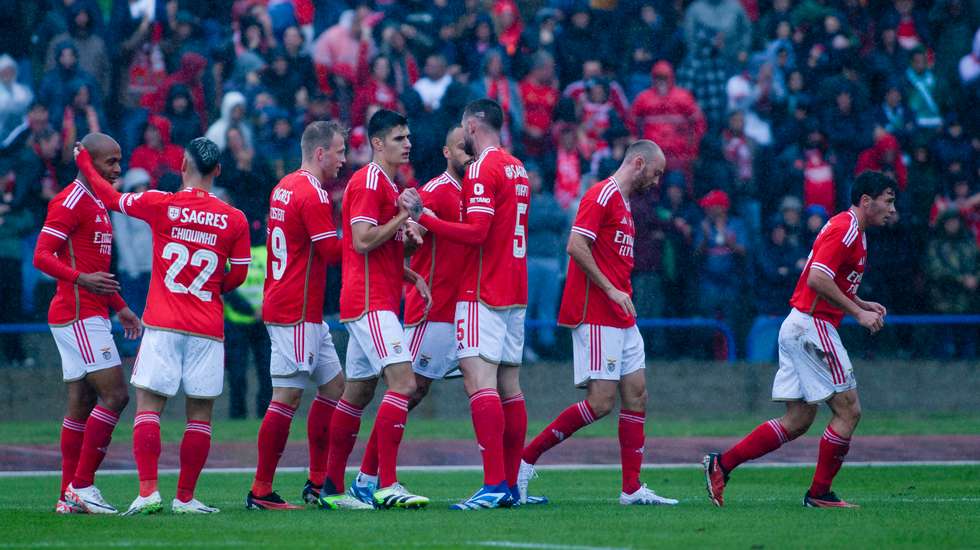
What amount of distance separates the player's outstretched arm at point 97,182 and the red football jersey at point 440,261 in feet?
7.14

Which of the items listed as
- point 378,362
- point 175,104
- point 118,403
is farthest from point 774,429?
point 175,104

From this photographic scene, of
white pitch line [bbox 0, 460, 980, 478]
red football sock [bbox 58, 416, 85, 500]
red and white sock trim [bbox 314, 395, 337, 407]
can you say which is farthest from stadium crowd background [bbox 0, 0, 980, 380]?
red and white sock trim [bbox 314, 395, 337, 407]

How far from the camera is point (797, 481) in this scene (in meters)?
12.4

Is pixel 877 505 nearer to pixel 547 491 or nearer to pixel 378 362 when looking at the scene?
pixel 547 491

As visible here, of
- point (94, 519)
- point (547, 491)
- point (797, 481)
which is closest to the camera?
point (94, 519)

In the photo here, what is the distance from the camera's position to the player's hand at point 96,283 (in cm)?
966

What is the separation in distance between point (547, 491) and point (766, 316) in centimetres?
740

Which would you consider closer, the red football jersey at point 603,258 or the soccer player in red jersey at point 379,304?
the soccer player in red jersey at point 379,304

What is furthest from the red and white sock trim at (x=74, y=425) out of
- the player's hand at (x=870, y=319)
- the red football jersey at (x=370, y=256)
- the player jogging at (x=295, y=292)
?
the player's hand at (x=870, y=319)

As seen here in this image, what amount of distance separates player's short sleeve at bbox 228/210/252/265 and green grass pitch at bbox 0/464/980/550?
5.66ft

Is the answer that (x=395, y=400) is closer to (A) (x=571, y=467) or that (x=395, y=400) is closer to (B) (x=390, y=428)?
(B) (x=390, y=428)

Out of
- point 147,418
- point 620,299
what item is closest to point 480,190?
point 620,299

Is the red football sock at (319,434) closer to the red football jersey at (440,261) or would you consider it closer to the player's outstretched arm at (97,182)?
the red football jersey at (440,261)

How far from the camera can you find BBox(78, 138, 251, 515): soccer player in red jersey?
9227 millimetres
